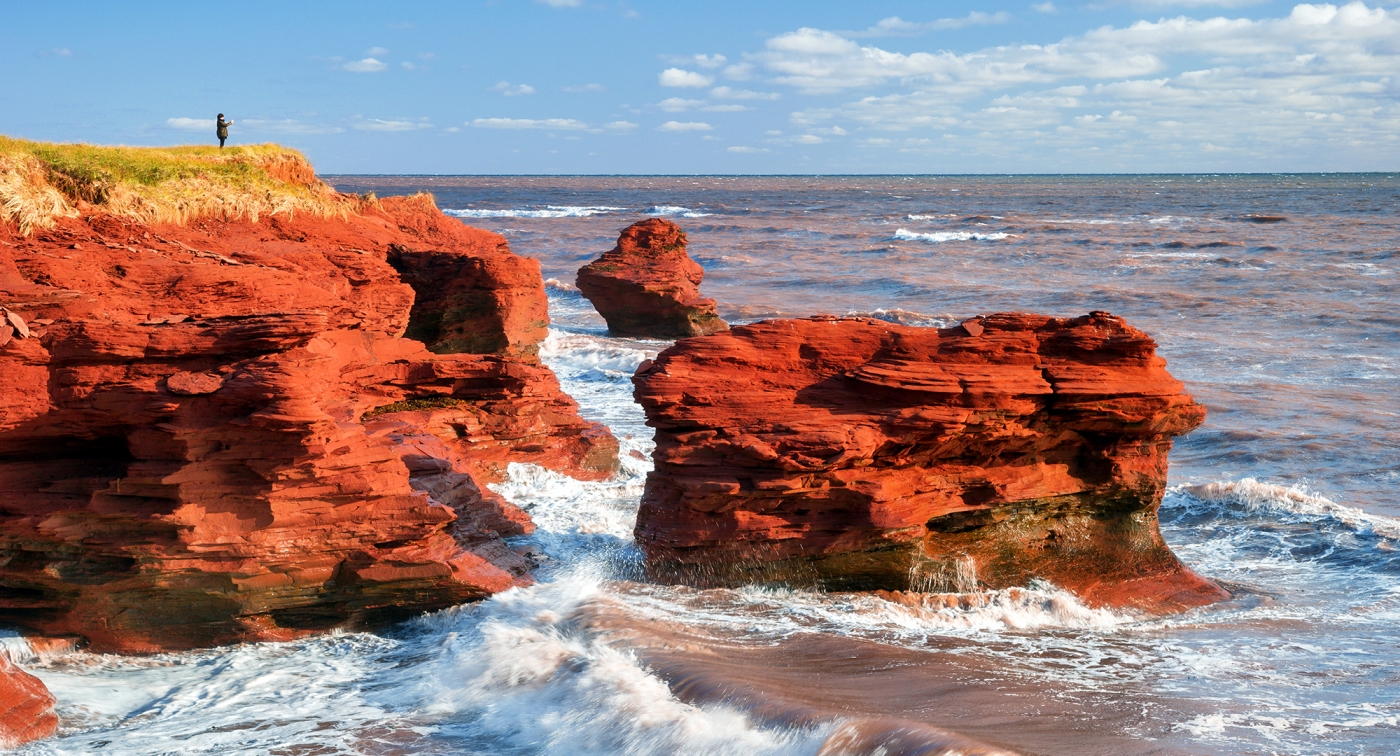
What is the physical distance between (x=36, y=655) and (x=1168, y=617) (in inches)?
346

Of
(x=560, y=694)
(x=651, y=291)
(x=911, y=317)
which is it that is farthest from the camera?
(x=911, y=317)

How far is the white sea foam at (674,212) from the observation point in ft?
270

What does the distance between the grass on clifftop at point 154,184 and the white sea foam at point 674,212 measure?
220 ft

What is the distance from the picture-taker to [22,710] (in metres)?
6.49

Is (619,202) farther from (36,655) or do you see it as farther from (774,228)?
(36,655)

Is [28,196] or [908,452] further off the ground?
[28,196]

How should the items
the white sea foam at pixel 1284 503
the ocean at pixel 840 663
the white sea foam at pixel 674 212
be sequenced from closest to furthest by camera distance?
the ocean at pixel 840 663 < the white sea foam at pixel 1284 503 < the white sea foam at pixel 674 212

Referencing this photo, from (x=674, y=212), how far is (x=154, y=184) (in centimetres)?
7613

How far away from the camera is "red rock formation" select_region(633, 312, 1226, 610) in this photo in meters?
8.52

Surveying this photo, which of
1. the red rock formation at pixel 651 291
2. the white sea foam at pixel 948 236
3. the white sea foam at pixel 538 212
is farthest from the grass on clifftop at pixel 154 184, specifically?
the white sea foam at pixel 538 212

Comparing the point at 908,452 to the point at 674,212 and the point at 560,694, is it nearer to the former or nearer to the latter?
the point at 560,694

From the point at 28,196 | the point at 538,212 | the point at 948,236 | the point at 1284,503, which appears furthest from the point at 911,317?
the point at 538,212

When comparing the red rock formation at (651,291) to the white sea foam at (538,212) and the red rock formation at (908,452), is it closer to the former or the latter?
the red rock formation at (908,452)

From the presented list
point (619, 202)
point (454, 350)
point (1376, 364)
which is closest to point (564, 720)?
point (454, 350)
